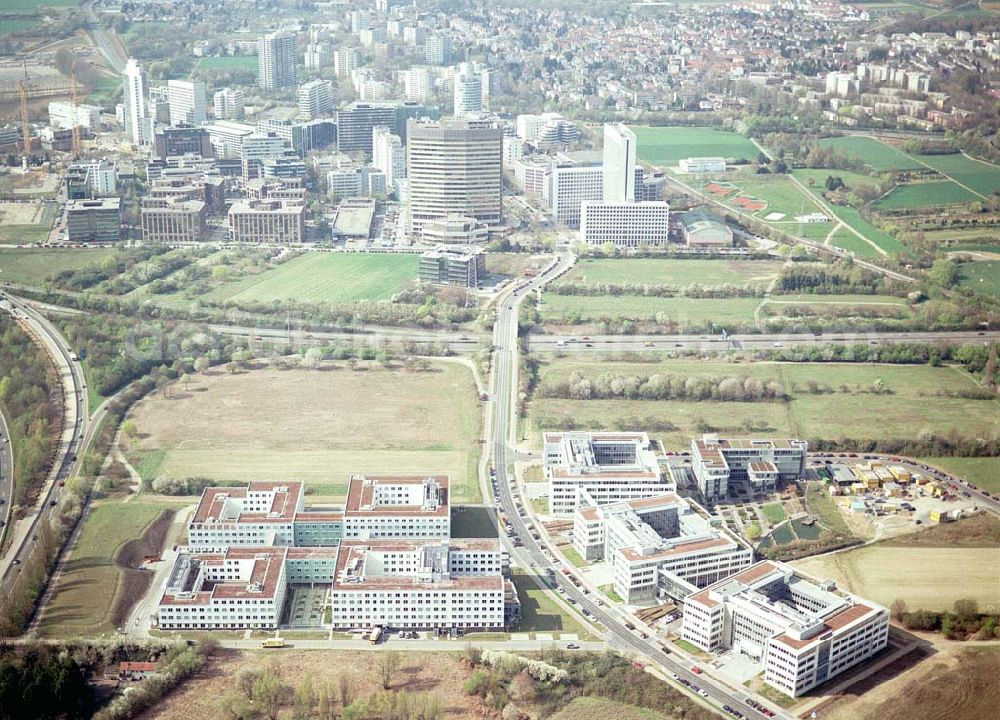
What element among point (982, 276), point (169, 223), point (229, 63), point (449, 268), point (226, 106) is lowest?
point (982, 276)

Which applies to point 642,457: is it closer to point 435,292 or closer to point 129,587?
point 129,587

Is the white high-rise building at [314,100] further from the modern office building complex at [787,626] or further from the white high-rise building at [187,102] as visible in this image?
the modern office building complex at [787,626]

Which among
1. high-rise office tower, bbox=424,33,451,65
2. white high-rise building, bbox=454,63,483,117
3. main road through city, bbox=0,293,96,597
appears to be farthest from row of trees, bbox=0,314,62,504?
high-rise office tower, bbox=424,33,451,65

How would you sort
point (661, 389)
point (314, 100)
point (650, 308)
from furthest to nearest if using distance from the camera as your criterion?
point (314, 100) < point (650, 308) < point (661, 389)

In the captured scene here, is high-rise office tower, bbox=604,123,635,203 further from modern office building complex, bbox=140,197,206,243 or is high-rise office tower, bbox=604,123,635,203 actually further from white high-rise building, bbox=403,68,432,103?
white high-rise building, bbox=403,68,432,103

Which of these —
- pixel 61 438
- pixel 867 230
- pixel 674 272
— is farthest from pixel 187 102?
pixel 61 438

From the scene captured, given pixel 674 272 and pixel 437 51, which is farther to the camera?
pixel 437 51

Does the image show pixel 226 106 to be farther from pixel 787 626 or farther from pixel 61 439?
pixel 787 626
